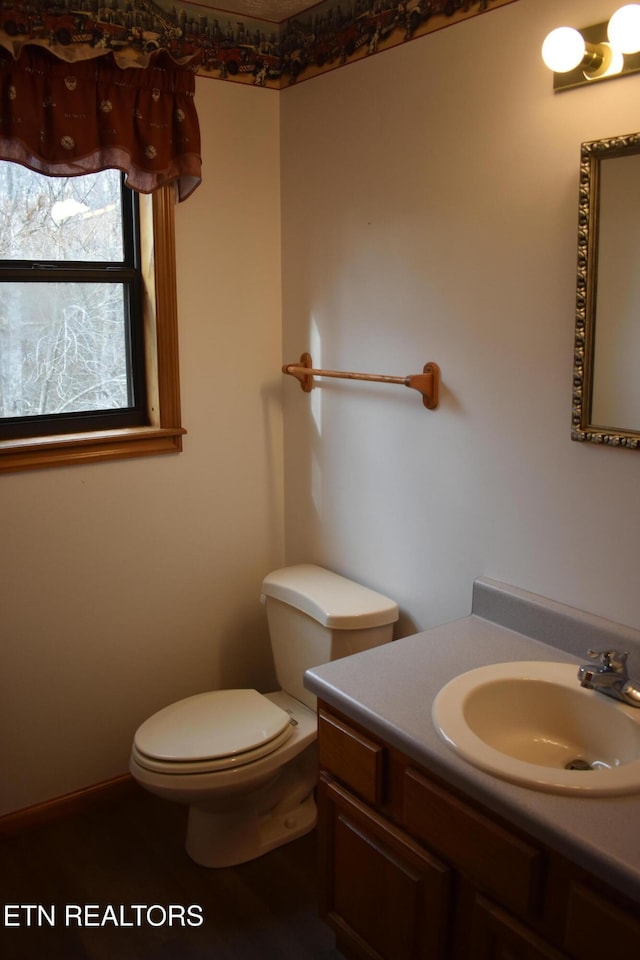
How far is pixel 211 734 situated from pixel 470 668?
79 centimetres

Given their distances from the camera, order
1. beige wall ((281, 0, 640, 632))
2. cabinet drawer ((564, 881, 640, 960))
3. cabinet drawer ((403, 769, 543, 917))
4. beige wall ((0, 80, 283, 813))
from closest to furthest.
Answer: cabinet drawer ((564, 881, 640, 960)) → cabinet drawer ((403, 769, 543, 917)) → beige wall ((281, 0, 640, 632)) → beige wall ((0, 80, 283, 813))

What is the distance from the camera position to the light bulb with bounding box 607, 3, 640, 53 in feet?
4.99

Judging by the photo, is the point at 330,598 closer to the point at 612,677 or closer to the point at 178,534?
the point at 178,534

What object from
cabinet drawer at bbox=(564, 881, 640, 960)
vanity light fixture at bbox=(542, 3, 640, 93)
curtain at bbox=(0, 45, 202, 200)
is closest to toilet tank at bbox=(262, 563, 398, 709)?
cabinet drawer at bbox=(564, 881, 640, 960)

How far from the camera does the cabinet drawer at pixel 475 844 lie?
53.6 inches

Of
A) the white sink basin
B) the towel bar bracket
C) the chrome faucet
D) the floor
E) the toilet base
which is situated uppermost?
the towel bar bracket

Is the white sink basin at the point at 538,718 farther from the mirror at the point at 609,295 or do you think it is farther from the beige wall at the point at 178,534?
the beige wall at the point at 178,534

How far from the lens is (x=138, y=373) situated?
2.55 metres

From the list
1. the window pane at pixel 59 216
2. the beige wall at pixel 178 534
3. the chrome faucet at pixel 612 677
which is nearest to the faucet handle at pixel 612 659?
the chrome faucet at pixel 612 677

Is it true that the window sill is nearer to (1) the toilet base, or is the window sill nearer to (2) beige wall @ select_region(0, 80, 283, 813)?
(2) beige wall @ select_region(0, 80, 283, 813)

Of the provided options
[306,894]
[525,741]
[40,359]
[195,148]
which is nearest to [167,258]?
[195,148]

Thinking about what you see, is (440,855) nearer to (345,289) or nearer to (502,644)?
(502,644)

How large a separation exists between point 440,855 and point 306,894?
0.82 metres

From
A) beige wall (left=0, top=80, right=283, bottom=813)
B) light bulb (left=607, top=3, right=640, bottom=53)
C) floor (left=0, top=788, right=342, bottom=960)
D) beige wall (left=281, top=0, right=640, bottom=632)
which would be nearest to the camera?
light bulb (left=607, top=3, right=640, bottom=53)
